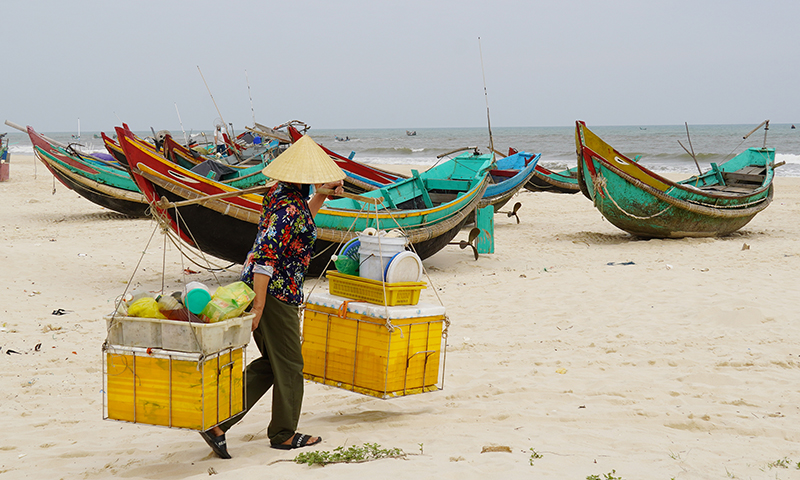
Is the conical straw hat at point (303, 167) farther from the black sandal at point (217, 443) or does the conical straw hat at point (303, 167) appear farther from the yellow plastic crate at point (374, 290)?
the black sandal at point (217, 443)

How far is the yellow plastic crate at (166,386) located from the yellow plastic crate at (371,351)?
38.0 inches

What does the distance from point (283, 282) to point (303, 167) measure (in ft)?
1.92

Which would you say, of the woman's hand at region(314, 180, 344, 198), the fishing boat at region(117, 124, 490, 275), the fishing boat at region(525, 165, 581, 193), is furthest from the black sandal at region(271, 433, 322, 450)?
the fishing boat at region(525, 165, 581, 193)

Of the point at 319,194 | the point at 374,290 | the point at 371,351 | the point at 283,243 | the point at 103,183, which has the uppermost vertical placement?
the point at 319,194

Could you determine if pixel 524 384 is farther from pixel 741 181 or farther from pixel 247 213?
pixel 741 181

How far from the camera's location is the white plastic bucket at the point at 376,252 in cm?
402

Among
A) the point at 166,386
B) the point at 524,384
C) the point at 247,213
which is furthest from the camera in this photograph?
the point at 247,213

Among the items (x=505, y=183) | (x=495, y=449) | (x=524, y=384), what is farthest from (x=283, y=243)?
(x=505, y=183)

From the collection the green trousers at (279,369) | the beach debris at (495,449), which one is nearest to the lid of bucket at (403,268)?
the green trousers at (279,369)

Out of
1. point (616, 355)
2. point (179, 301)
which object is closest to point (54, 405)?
point (179, 301)

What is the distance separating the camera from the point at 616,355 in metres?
5.19

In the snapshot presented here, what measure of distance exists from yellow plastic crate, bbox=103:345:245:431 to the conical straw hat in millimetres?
892

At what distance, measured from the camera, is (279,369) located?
3428 mm

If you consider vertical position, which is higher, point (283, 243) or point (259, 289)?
point (283, 243)
